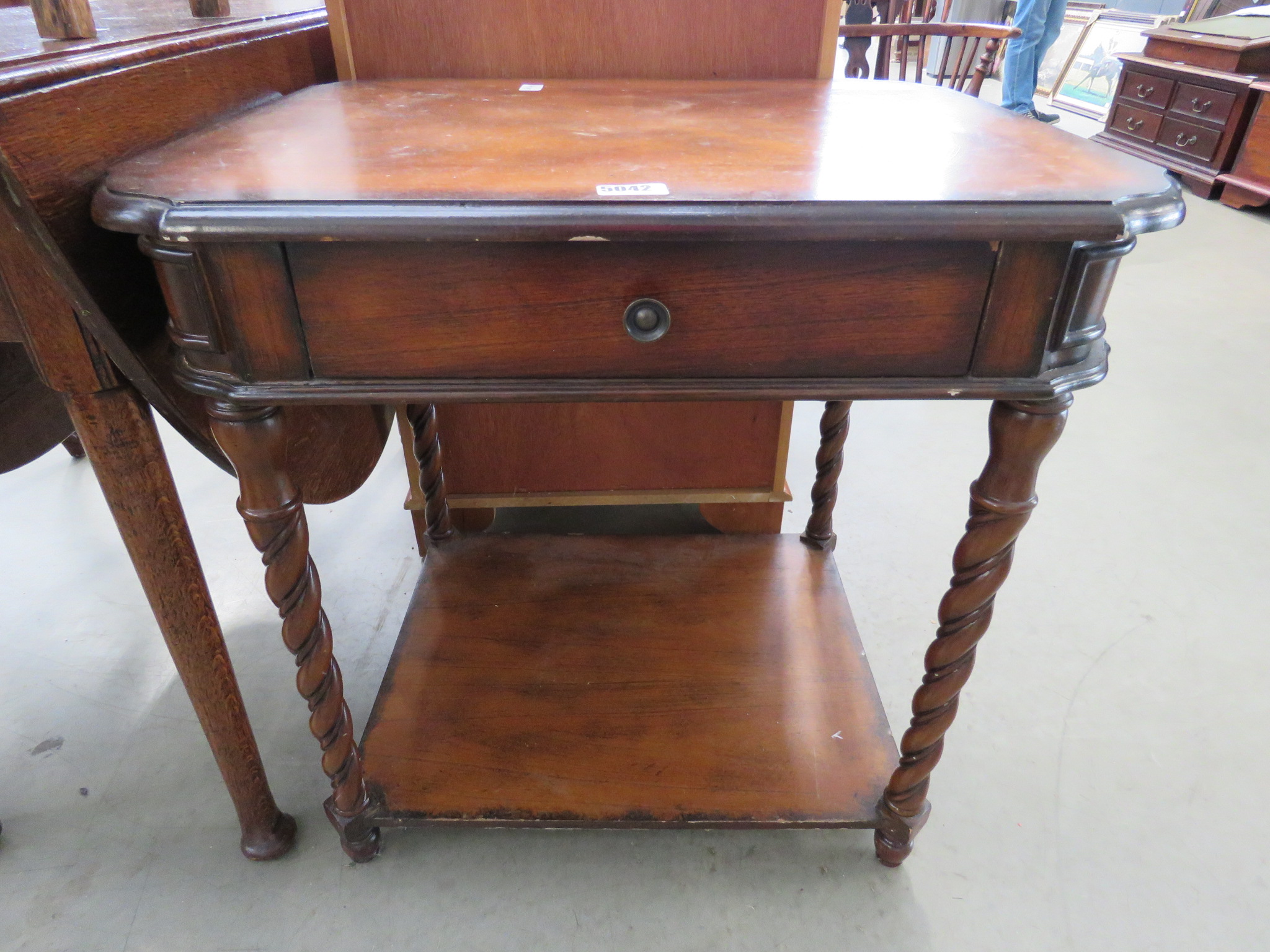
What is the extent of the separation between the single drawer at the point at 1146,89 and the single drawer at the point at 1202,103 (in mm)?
73

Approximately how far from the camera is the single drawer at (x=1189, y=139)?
342 cm

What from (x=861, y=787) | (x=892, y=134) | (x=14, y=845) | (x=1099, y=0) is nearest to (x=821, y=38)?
(x=892, y=134)

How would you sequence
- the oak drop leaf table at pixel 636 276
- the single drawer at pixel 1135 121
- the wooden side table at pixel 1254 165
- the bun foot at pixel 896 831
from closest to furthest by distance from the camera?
the oak drop leaf table at pixel 636 276 < the bun foot at pixel 896 831 < the wooden side table at pixel 1254 165 < the single drawer at pixel 1135 121

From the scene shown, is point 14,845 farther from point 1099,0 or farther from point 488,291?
point 1099,0

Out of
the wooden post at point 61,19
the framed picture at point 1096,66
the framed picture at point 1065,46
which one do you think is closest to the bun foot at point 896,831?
the wooden post at point 61,19

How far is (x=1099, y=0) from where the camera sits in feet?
18.1

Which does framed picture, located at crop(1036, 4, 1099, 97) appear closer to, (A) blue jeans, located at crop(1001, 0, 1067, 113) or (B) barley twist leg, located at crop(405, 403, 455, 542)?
(A) blue jeans, located at crop(1001, 0, 1067, 113)

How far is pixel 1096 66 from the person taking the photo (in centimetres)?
494

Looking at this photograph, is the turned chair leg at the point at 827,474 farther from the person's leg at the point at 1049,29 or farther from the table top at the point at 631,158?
the person's leg at the point at 1049,29

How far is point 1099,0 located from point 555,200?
6738 millimetres

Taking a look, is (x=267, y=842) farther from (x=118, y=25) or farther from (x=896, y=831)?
(x=118, y=25)

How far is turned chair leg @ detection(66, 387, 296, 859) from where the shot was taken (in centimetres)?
73

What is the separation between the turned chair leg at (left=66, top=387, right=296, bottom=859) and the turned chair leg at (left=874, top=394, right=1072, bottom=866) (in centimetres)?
75

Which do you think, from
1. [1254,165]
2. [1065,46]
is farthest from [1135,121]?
[1065,46]
